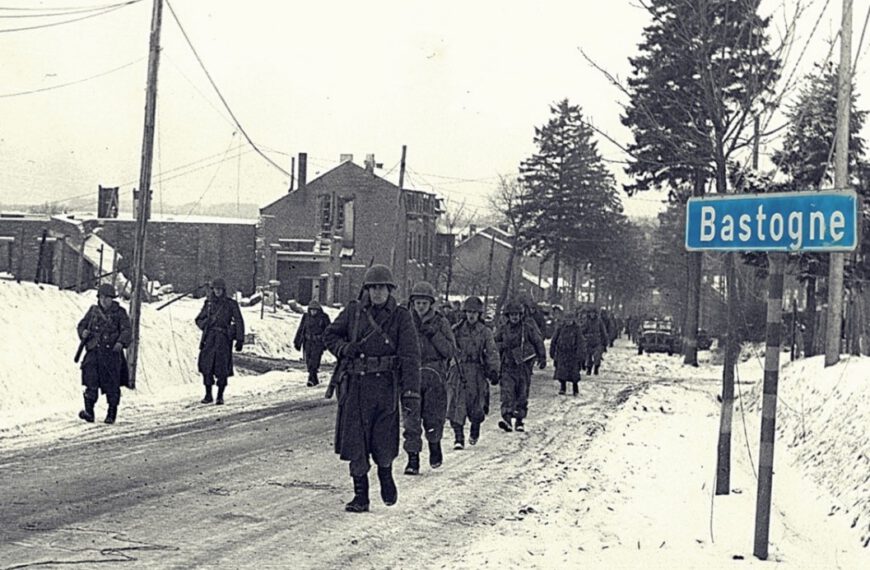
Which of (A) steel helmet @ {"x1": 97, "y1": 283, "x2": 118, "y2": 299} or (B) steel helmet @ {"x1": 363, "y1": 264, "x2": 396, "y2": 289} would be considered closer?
(B) steel helmet @ {"x1": 363, "y1": 264, "x2": 396, "y2": 289}

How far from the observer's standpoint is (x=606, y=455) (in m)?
14.7

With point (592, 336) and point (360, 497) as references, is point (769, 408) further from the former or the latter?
point (592, 336)

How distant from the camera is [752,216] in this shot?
8055 mm

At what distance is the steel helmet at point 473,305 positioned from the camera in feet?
50.1

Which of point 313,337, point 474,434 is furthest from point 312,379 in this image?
point 474,434

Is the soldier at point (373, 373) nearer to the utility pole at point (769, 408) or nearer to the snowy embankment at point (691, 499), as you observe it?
the snowy embankment at point (691, 499)

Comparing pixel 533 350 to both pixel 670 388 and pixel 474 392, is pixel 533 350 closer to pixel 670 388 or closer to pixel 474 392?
pixel 474 392

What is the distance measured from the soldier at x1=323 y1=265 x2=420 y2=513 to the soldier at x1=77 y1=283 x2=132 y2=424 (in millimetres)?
6857

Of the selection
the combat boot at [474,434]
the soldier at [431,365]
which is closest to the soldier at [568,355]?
the combat boot at [474,434]

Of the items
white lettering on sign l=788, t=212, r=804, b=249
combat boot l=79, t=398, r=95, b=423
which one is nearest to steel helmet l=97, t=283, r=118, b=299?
combat boot l=79, t=398, r=95, b=423

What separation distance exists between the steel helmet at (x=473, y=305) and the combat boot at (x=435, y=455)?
277 cm

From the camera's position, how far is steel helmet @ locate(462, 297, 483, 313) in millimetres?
15281

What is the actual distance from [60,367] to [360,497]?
11.7 meters

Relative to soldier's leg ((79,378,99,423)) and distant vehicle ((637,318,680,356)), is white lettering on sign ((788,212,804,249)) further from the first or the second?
distant vehicle ((637,318,680,356))
